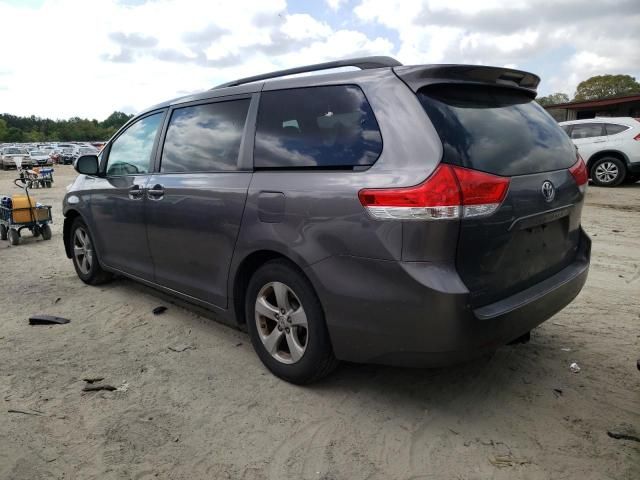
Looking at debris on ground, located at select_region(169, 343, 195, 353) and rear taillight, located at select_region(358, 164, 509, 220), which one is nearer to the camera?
rear taillight, located at select_region(358, 164, 509, 220)

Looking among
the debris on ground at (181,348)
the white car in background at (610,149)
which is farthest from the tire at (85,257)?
the white car in background at (610,149)

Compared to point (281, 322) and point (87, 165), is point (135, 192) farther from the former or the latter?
point (281, 322)

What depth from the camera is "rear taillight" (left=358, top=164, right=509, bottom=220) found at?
232cm

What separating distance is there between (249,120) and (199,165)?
0.58 m

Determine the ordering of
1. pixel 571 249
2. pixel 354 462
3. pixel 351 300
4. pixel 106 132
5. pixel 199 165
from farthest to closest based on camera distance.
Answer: pixel 106 132 < pixel 199 165 < pixel 571 249 < pixel 351 300 < pixel 354 462

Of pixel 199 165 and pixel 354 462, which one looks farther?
pixel 199 165

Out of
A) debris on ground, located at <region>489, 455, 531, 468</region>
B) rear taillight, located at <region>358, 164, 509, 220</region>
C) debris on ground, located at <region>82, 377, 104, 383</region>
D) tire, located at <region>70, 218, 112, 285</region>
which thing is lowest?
debris on ground, located at <region>82, 377, 104, 383</region>

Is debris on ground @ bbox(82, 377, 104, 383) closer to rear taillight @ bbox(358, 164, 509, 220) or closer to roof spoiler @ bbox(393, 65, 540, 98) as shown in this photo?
rear taillight @ bbox(358, 164, 509, 220)

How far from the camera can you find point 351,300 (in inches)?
102

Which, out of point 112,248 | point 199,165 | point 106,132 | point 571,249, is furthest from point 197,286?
point 106,132

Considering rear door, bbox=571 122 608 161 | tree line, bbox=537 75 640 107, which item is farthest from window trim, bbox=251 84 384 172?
tree line, bbox=537 75 640 107

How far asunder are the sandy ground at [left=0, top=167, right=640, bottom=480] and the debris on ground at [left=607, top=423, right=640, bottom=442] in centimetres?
4

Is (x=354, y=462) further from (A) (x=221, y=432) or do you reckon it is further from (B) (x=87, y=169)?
(B) (x=87, y=169)

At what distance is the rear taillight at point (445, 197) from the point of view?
7.60ft
